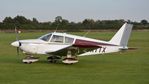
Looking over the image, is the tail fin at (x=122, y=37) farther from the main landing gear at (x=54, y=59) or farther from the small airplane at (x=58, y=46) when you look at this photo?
the main landing gear at (x=54, y=59)

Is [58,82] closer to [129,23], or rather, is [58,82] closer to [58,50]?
[58,50]

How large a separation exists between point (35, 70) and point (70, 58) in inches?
120

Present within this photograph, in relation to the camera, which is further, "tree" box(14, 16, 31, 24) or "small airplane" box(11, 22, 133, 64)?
"tree" box(14, 16, 31, 24)

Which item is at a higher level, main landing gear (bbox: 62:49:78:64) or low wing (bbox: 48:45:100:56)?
low wing (bbox: 48:45:100:56)

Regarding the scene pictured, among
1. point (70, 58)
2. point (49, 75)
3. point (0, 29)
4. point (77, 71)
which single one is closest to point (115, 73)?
point (77, 71)

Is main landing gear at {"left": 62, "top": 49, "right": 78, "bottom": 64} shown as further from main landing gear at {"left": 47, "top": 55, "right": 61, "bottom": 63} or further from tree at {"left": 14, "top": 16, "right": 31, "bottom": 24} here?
tree at {"left": 14, "top": 16, "right": 31, "bottom": 24}

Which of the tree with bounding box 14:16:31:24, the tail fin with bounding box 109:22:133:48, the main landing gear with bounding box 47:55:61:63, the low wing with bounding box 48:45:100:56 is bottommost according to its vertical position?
the main landing gear with bounding box 47:55:61:63

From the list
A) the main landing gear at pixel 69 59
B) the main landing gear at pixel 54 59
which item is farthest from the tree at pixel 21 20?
the main landing gear at pixel 69 59

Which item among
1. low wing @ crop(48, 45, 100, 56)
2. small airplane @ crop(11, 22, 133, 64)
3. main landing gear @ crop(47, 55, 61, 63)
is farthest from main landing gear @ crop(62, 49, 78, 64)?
main landing gear @ crop(47, 55, 61, 63)

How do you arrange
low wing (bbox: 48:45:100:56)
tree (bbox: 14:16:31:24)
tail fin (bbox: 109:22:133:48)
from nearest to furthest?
low wing (bbox: 48:45:100:56)
tail fin (bbox: 109:22:133:48)
tree (bbox: 14:16:31:24)

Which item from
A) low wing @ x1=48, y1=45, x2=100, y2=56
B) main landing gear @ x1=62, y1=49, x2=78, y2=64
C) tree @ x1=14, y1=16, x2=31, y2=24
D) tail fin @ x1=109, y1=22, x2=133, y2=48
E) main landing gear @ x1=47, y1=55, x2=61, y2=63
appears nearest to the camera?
low wing @ x1=48, y1=45, x2=100, y2=56

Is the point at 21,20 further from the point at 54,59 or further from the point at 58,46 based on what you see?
the point at 58,46

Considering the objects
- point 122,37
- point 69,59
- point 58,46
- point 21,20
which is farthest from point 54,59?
point 21,20

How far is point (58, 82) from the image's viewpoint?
1116cm
